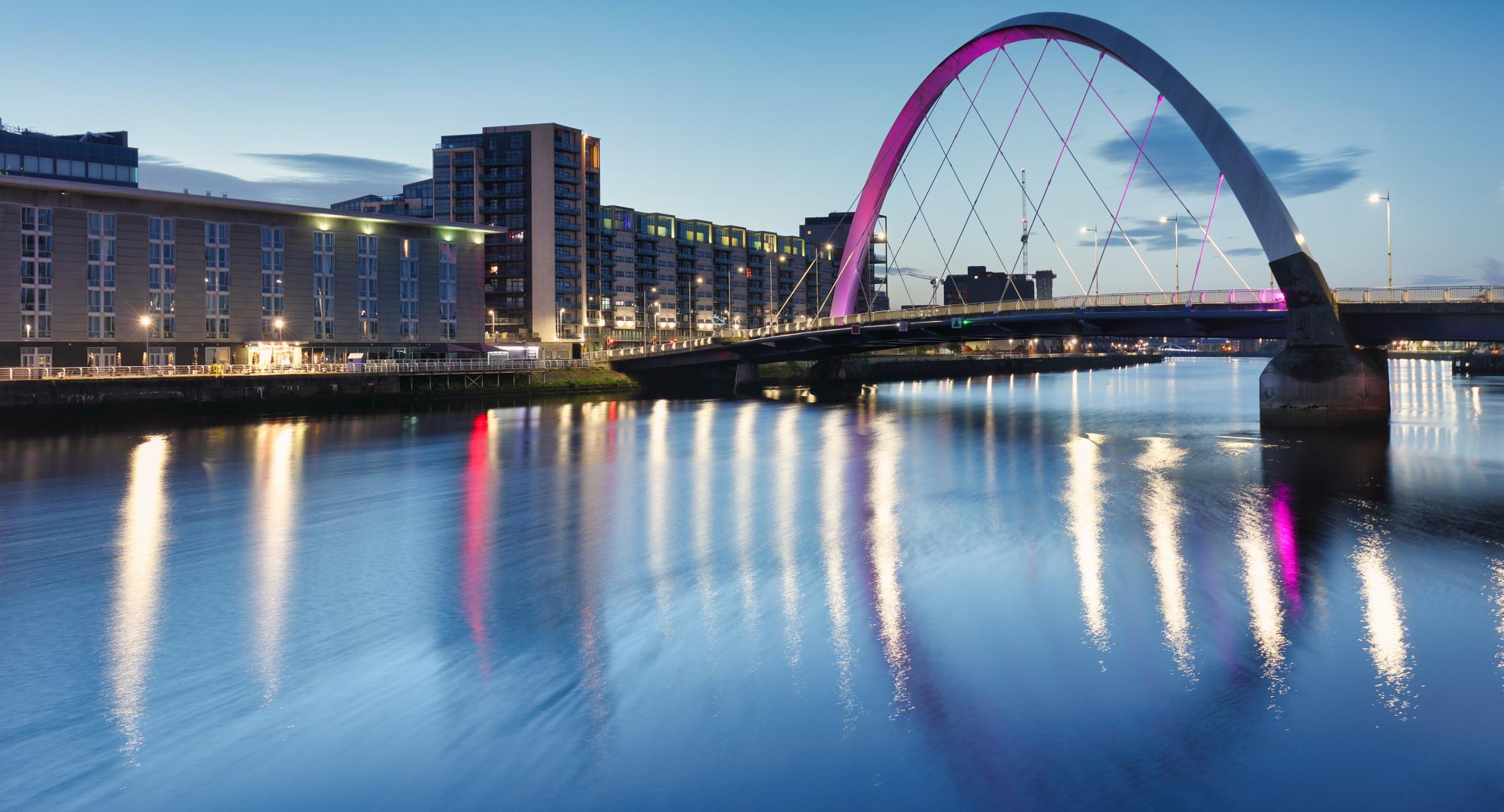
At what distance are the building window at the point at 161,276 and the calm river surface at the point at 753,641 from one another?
164 feet

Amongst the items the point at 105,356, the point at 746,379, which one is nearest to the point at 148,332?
the point at 105,356

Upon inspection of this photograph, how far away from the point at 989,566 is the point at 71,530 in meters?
24.5

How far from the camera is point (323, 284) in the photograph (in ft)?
300

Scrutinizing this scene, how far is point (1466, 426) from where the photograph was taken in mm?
57344

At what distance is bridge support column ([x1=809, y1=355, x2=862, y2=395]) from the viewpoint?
108625mm

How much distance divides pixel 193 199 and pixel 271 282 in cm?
897

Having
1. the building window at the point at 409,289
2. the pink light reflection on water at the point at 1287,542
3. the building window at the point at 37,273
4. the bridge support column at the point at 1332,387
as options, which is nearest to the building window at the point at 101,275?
the building window at the point at 37,273

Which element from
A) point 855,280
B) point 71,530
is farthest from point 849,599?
point 855,280

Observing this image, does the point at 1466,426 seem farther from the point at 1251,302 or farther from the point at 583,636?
the point at 583,636

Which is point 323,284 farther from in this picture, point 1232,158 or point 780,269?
point 780,269

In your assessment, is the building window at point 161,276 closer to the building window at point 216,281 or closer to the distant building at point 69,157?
the building window at point 216,281

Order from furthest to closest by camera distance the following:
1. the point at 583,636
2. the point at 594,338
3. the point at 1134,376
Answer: the point at 1134,376 → the point at 594,338 → the point at 583,636

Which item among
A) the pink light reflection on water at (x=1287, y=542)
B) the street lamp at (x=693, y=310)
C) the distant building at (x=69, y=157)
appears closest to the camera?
the pink light reflection on water at (x=1287, y=542)

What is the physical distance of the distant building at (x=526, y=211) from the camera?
129 meters
